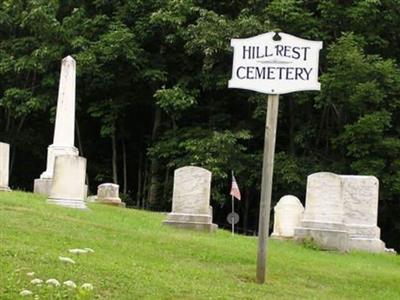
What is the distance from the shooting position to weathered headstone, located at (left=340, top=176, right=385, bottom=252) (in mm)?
17969

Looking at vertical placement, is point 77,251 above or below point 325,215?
below

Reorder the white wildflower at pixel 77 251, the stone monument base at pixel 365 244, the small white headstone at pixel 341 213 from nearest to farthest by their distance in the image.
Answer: the white wildflower at pixel 77 251, the small white headstone at pixel 341 213, the stone monument base at pixel 365 244

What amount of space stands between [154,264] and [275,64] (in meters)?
2.93

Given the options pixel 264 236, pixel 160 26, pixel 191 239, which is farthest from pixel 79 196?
pixel 160 26

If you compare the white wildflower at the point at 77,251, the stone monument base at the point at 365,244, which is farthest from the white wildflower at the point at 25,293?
the stone monument base at the point at 365,244

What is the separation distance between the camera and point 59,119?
19.8m

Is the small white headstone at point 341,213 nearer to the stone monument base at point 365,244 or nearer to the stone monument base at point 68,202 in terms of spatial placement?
the stone monument base at point 365,244

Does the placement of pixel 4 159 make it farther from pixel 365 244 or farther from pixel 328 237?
pixel 365 244

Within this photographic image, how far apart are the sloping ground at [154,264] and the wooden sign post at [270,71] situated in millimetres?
882

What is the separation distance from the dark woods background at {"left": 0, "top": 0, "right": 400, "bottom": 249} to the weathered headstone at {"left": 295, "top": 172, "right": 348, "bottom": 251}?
9201 mm

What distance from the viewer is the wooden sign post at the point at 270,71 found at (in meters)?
9.41

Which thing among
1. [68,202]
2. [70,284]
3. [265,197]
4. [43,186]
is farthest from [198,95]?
[70,284]

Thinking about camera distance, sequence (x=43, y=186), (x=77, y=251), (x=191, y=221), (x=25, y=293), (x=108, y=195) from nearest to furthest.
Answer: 1. (x=25, y=293)
2. (x=77, y=251)
3. (x=191, y=221)
4. (x=43, y=186)
5. (x=108, y=195)

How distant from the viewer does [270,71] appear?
31.2 ft
